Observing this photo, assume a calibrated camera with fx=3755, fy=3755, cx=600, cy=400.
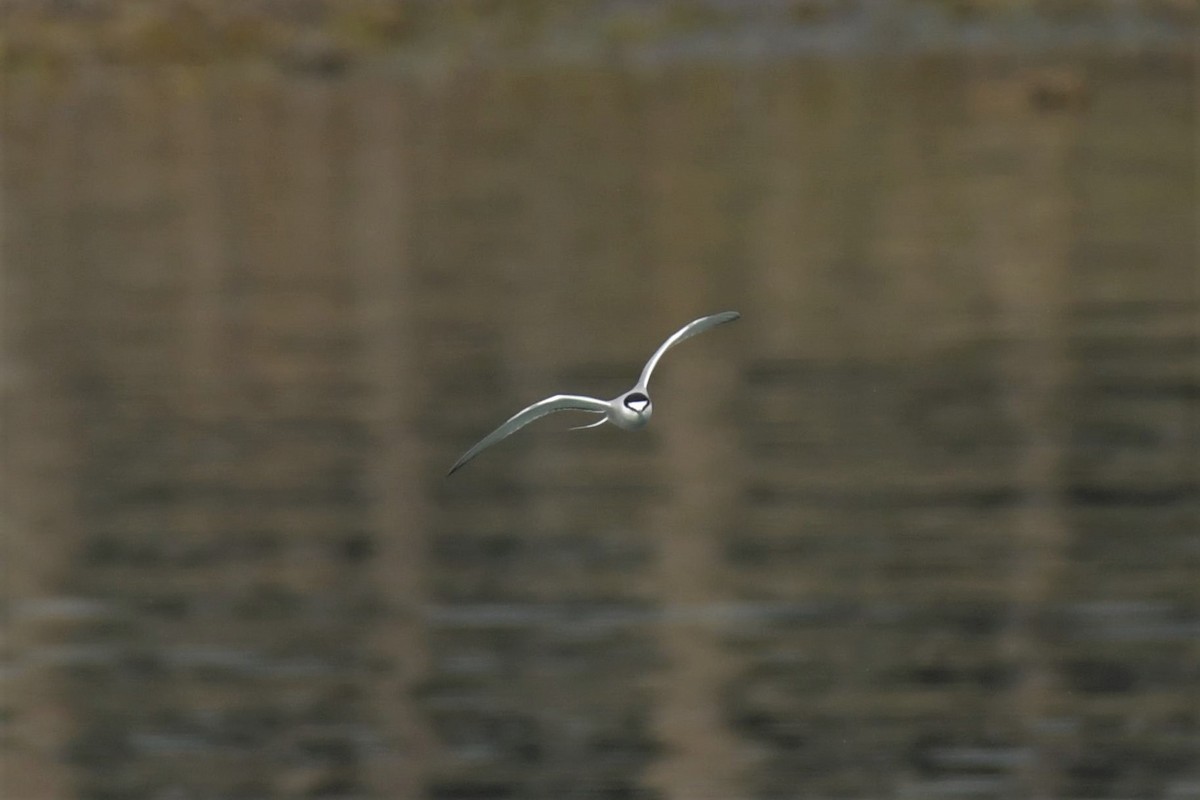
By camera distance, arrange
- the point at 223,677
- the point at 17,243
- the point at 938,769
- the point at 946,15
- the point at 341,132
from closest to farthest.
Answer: the point at 938,769 → the point at 223,677 → the point at 17,243 → the point at 341,132 → the point at 946,15

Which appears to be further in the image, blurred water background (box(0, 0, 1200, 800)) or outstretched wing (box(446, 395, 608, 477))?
blurred water background (box(0, 0, 1200, 800))

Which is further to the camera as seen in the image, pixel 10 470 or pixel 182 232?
pixel 182 232

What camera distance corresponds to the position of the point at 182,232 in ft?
106

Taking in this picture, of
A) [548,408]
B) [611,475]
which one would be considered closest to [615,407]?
[548,408]

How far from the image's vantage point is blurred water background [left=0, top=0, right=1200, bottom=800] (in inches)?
491

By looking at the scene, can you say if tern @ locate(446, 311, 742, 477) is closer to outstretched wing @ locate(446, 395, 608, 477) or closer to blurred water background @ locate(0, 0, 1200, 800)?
outstretched wing @ locate(446, 395, 608, 477)

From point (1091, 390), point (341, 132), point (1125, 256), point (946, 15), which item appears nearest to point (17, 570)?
point (1091, 390)

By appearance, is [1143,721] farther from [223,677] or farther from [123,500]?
[123,500]

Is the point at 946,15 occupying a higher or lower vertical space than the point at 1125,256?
higher

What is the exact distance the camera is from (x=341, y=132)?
147 ft

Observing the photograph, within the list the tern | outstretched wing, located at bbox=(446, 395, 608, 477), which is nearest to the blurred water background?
the tern

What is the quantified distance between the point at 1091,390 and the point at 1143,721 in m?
7.70

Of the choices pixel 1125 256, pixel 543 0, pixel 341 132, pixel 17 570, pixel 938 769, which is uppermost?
pixel 543 0

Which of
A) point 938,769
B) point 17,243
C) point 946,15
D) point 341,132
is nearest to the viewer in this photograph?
point 938,769
